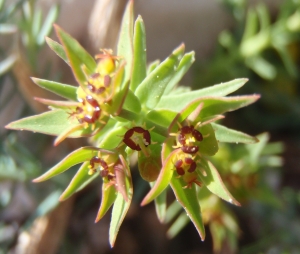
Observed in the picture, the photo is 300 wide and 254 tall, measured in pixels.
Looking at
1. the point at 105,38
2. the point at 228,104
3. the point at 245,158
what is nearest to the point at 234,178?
the point at 245,158

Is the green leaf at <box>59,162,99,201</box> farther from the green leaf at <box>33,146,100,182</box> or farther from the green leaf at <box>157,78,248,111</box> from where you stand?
the green leaf at <box>157,78,248,111</box>

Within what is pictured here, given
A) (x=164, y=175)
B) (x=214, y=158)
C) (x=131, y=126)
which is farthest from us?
(x=214, y=158)

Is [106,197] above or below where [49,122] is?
below

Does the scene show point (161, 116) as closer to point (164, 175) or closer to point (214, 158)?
point (164, 175)

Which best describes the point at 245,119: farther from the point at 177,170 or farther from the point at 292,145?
the point at 177,170

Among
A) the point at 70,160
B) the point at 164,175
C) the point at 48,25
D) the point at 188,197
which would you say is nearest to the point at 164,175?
the point at 164,175

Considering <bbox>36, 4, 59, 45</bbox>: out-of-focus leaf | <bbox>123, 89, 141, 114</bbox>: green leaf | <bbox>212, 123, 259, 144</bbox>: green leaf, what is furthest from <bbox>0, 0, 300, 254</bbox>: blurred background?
<bbox>123, 89, 141, 114</bbox>: green leaf

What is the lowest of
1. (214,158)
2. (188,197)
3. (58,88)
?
(214,158)
